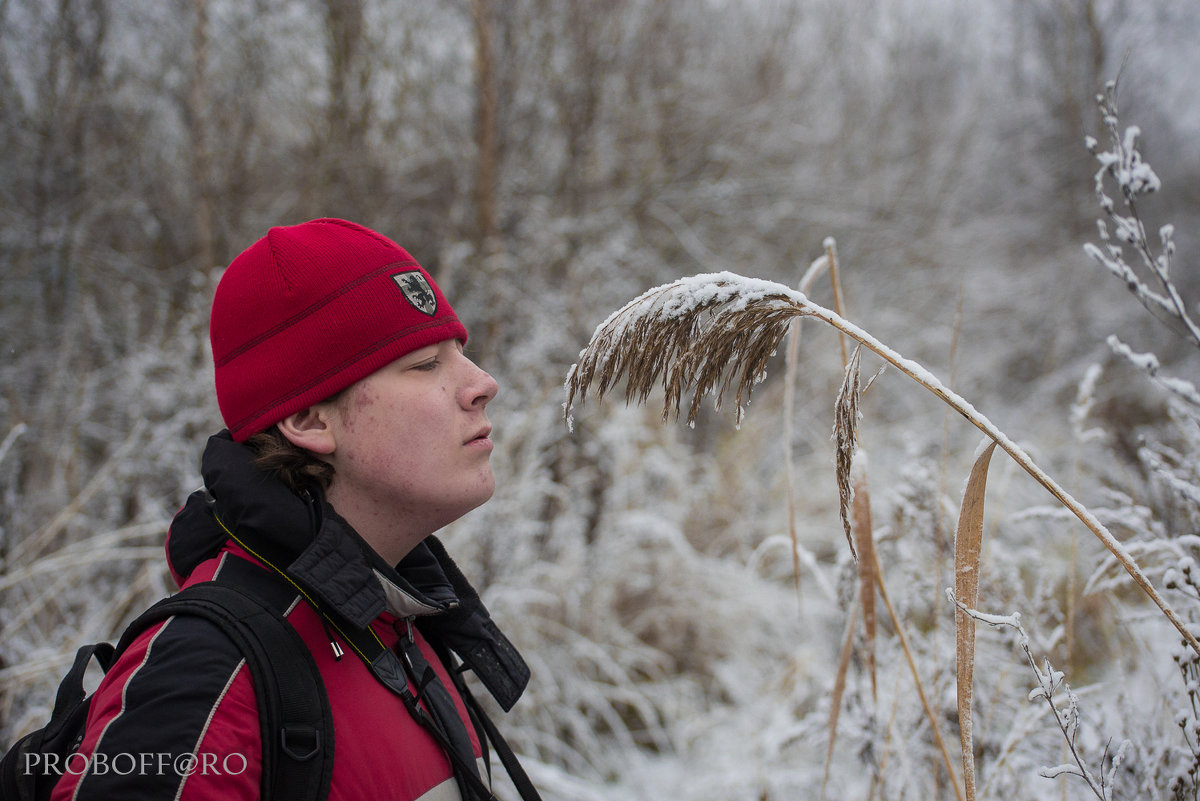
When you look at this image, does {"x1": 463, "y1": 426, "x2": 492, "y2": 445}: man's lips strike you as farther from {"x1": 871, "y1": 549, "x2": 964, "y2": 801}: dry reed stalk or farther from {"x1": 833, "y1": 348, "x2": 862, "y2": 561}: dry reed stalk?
{"x1": 871, "y1": 549, "x2": 964, "y2": 801}: dry reed stalk

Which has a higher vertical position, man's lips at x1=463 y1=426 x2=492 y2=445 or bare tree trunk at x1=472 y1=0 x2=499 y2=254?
bare tree trunk at x1=472 y1=0 x2=499 y2=254

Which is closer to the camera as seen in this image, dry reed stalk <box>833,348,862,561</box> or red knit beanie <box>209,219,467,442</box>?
dry reed stalk <box>833,348,862,561</box>

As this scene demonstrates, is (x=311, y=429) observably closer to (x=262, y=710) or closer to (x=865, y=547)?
(x=262, y=710)

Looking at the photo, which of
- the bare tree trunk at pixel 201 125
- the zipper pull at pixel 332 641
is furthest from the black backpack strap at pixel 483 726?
the bare tree trunk at pixel 201 125

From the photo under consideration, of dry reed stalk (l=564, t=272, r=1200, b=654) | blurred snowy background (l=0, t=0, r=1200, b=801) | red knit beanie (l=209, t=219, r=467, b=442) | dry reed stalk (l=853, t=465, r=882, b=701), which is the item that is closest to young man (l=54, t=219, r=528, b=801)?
red knit beanie (l=209, t=219, r=467, b=442)

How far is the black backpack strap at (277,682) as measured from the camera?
3.14 ft

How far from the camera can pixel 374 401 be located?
1.22 m

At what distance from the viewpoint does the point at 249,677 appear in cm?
97

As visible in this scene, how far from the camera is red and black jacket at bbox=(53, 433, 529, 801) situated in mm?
868

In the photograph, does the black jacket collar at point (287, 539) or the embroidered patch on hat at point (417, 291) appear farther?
the embroidered patch on hat at point (417, 291)

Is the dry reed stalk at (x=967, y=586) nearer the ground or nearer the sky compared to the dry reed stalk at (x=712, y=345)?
nearer the ground

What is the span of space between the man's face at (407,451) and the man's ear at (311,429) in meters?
0.01

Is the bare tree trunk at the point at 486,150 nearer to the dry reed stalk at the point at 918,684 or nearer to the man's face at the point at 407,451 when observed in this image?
the man's face at the point at 407,451

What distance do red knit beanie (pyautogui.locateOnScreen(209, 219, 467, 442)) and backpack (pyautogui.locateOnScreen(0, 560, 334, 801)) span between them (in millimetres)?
324
